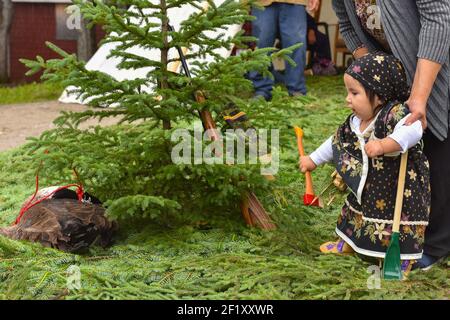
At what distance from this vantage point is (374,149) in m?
3.14

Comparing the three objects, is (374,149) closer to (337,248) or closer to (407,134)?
(407,134)

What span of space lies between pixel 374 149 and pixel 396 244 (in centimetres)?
40

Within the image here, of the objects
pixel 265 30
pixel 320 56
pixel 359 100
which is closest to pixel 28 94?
pixel 320 56

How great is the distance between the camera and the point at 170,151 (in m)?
3.80

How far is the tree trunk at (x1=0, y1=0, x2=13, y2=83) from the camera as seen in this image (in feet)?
43.5

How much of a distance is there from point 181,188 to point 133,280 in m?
0.74

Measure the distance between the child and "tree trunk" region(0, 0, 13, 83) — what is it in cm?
1093

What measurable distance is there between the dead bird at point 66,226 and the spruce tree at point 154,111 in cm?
12

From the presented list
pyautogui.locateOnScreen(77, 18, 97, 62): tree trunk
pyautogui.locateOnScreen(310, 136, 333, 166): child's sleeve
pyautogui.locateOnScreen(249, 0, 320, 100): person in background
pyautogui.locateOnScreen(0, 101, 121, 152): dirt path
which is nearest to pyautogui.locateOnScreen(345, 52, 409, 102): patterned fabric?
pyautogui.locateOnScreen(310, 136, 333, 166): child's sleeve

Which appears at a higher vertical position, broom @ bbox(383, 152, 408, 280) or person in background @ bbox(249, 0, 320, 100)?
person in background @ bbox(249, 0, 320, 100)

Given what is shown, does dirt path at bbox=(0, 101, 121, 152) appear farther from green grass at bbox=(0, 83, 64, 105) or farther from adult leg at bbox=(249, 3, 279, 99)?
adult leg at bbox=(249, 3, 279, 99)

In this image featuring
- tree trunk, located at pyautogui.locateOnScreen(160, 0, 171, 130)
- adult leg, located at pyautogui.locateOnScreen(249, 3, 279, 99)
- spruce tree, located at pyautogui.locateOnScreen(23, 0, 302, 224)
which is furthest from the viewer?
adult leg, located at pyautogui.locateOnScreen(249, 3, 279, 99)

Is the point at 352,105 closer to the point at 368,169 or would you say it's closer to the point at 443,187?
the point at 368,169

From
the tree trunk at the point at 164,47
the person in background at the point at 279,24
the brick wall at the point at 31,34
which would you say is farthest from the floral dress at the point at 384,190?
the brick wall at the point at 31,34
